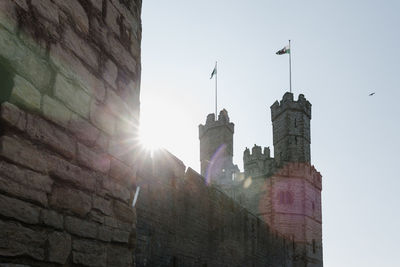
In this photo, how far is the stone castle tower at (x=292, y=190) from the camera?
24.7 meters

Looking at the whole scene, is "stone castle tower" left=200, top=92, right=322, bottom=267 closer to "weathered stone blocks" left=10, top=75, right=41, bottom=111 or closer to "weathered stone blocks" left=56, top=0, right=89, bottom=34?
"weathered stone blocks" left=56, top=0, right=89, bottom=34

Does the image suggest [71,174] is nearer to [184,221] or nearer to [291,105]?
[184,221]

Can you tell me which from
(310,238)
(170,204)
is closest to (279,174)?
(310,238)

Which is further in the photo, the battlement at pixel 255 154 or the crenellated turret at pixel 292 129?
the battlement at pixel 255 154

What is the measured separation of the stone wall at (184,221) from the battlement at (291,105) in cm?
1708

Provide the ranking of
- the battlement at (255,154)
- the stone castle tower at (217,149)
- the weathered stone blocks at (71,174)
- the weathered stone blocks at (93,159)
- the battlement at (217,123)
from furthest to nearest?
1. the battlement at (255,154)
2. the battlement at (217,123)
3. the stone castle tower at (217,149)
4. the weathered stone blocks at (93,159)
5. the weathered stone blocks at (71,174)

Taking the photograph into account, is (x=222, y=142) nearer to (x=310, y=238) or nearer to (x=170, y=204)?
(x=310, y=238)

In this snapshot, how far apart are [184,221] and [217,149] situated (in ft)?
82.4

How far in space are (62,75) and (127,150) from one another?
0.73 metres

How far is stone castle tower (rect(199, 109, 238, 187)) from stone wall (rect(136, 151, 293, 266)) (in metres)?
19.6

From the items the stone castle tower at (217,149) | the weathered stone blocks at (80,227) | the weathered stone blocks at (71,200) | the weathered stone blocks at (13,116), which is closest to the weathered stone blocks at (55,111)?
the weathered stone blocks at (13,116)

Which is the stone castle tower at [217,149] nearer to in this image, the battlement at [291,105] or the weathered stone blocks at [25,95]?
the battlement at [291,105]

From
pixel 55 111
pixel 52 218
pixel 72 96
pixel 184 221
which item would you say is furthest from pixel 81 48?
pixel 184 221

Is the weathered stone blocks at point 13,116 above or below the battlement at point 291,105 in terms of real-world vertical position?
below
